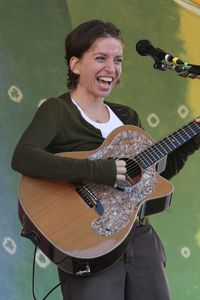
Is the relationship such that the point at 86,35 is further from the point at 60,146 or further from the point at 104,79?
the point at 60,146

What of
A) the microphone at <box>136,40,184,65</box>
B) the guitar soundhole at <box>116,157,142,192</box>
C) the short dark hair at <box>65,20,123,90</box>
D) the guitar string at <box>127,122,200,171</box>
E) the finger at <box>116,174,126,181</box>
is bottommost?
the guitar soundhole at <box>116,157,142,192</box>

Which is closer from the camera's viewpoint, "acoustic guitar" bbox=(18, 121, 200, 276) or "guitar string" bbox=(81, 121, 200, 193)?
"acoustic guitar" bbox=(18, 121, 200, 276)

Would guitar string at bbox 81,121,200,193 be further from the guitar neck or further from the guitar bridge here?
the guitar bridge

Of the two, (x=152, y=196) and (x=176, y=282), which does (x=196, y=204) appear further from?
(x=152, y=196)

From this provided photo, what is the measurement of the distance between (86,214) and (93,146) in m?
0.22

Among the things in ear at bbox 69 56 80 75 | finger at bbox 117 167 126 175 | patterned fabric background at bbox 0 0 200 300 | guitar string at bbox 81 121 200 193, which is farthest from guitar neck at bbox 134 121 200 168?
patterned fabric background at bbox 0 0 200 300

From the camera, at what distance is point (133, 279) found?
1.53 metres

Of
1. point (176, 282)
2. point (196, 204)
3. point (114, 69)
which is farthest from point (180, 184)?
point (114, 69)

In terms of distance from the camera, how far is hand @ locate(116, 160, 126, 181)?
1522 mm

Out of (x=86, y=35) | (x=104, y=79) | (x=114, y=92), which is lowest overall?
(x=114, y=92)

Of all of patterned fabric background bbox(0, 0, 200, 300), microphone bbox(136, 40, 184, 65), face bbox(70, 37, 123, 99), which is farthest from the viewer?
patterned fabric background bbox(0, 0, 200, 300)

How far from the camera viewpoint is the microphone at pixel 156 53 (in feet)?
5.09

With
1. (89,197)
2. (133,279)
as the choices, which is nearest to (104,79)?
(89,197)

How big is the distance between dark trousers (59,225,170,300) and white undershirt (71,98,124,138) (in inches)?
12.1
